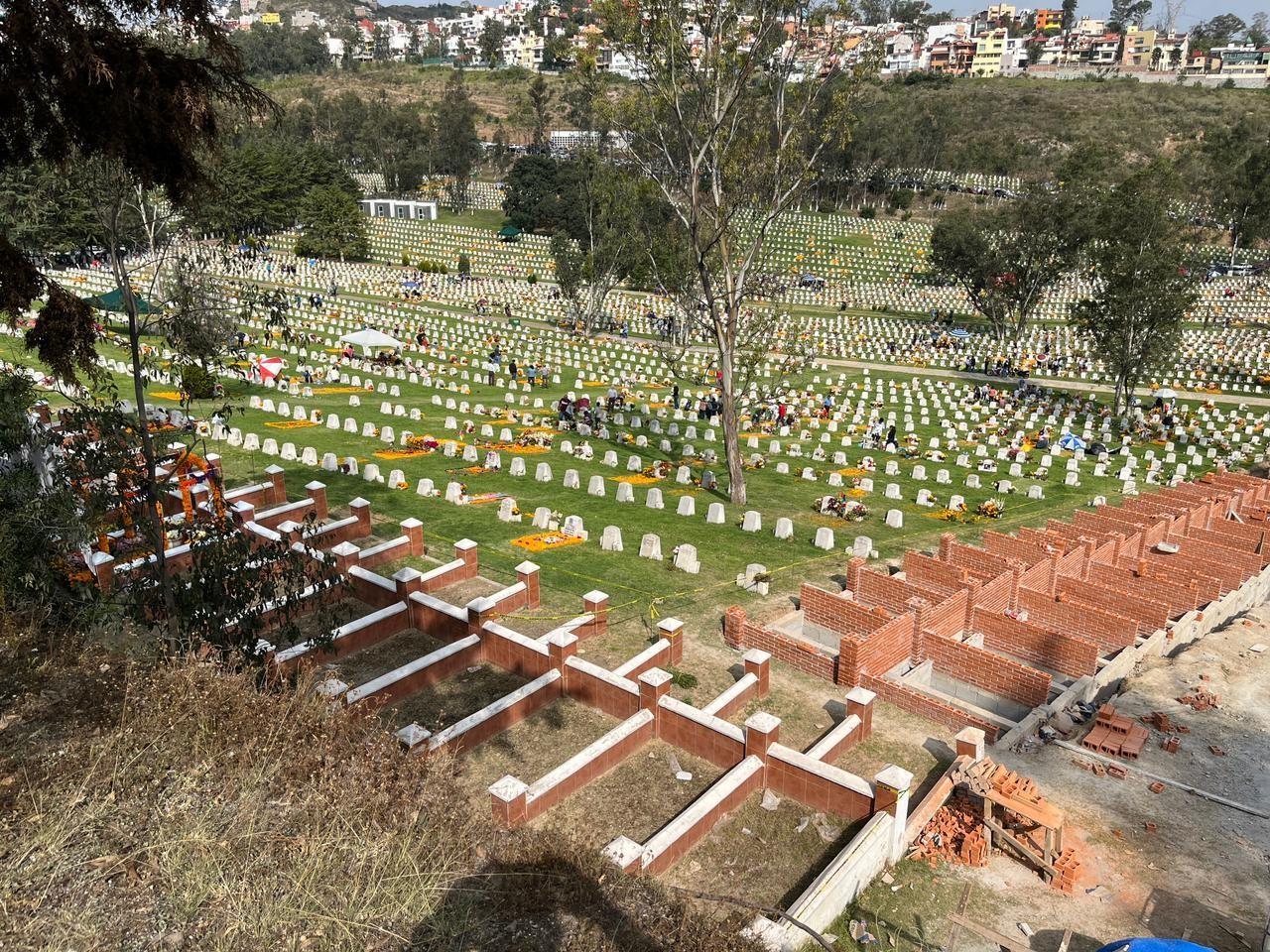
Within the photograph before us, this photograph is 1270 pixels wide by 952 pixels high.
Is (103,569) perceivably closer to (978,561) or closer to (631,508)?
(631,508)

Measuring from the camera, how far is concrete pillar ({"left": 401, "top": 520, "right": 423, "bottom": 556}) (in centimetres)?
1569

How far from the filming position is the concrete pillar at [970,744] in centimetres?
991

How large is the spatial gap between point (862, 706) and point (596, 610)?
432 cm

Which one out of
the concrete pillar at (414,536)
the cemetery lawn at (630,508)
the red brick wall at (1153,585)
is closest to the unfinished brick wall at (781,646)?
the cemetery lawn at (630,508)

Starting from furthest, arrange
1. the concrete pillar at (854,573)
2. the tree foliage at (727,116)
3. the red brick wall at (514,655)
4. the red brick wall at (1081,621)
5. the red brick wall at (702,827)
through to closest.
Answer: the tree foliage at (727,116)
the concrete pillar at (854,573)
the red brick wall at (1081,621)
the red brick wall at (514,655)
the red brick wall at (702,827)

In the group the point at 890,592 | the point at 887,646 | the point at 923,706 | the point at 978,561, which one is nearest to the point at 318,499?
the point at 890,592

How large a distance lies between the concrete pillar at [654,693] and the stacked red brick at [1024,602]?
9.69ft

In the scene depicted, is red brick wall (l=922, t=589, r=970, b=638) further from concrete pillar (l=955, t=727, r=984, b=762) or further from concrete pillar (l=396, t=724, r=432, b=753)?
concrete pillar (l=396, t=724, r=432, b=753)

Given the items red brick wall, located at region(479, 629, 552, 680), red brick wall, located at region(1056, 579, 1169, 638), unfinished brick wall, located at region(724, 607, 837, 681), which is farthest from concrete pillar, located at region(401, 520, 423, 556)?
red brick wall, located at region(1056, 579, 1169, 638)

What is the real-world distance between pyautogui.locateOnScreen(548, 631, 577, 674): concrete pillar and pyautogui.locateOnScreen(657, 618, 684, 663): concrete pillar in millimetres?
1602

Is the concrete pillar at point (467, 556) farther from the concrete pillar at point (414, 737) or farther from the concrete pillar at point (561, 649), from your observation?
the concrete pillar at point (414, 737)

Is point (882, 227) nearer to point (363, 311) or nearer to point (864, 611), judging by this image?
point (363, 311)

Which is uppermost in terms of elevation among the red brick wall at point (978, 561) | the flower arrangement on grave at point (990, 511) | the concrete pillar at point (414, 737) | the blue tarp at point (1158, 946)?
the blue tarp at point (1158, 946)

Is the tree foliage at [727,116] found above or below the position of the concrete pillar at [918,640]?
above
